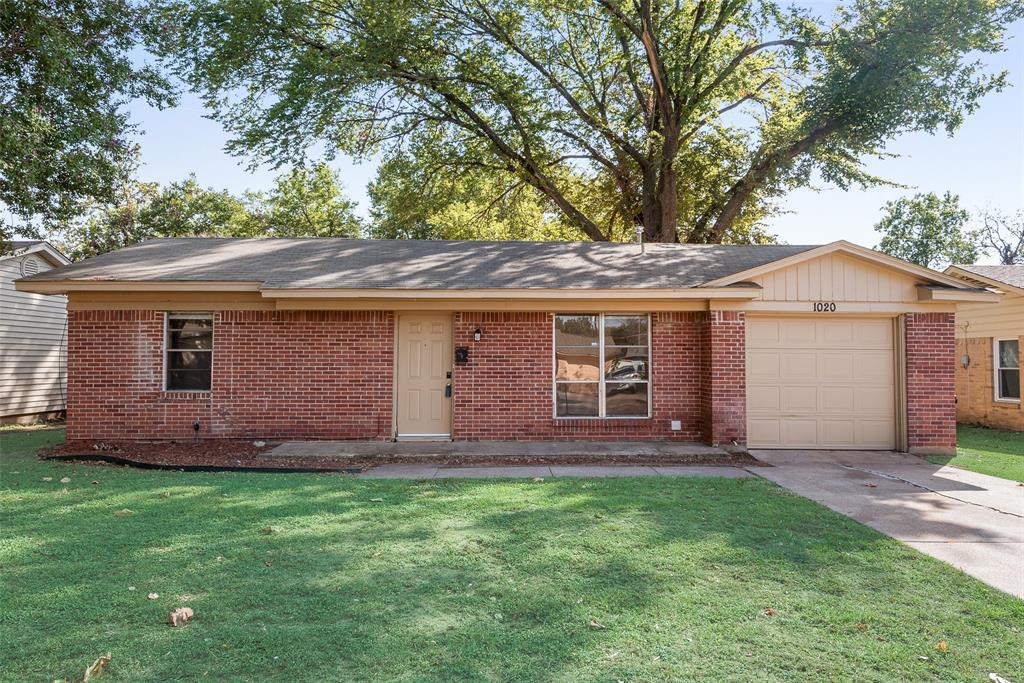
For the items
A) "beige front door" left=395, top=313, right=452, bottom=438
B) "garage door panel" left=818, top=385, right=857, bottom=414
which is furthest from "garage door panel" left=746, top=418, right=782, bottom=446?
"beige front door" left=395, top=313, right=452, bottom=438

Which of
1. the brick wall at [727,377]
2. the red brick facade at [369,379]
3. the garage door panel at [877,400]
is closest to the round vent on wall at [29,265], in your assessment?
the red brick facade at [369,379]

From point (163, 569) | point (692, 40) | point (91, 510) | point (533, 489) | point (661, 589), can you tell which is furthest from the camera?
point (692, 40)

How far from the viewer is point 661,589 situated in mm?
4070

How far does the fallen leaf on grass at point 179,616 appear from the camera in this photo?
11.4 ft

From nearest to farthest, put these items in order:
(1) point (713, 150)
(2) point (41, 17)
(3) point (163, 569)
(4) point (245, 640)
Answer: (4) point (245, 640)
(3) point (163, 569)
(2) point (41, 17)
(1) point (713, 150)

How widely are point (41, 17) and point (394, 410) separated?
13132 millimetres

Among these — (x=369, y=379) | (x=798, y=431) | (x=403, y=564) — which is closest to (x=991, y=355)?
(x=798, y=431)

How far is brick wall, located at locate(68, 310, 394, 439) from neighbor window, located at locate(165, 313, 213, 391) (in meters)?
0.17

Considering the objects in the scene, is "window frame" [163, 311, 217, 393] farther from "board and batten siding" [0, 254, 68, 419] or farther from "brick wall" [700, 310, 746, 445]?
"brick wall" [700, 310, 746, 445]

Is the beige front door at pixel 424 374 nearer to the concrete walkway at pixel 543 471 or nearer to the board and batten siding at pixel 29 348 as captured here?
the concrete walkway at pixel 543 471

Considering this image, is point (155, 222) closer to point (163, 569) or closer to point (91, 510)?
point (91, 510)

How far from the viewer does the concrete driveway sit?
4.99m

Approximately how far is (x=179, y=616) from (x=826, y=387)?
1042cm

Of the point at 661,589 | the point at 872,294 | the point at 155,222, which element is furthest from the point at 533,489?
the point at 155,222
